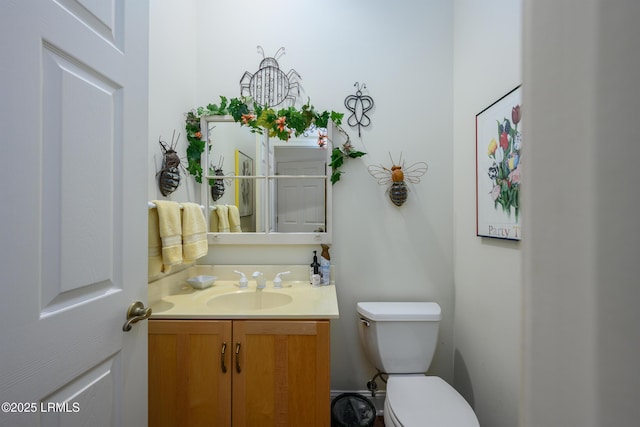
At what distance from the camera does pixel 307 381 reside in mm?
1128

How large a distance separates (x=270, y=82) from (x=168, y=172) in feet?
2.67

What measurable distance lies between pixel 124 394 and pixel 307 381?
0.64m

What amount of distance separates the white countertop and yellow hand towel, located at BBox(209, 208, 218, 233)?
0.75 feet

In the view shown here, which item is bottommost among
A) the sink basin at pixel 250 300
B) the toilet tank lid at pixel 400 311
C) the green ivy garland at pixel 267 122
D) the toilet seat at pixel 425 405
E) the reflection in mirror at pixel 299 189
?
the toilet seat at pixel 425 405

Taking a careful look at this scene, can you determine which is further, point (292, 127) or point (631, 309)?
point (292, 127)

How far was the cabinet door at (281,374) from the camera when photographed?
112 centimetres

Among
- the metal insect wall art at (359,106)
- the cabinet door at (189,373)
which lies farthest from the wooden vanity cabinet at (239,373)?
the metal insect wall art at (359,106)

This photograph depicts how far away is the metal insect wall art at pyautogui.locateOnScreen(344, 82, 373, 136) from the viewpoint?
5.49ft

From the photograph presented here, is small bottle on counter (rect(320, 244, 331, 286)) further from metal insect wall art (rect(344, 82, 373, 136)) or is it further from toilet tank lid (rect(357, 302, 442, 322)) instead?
metal insect wall art (rect(344, 82, 373, 136))

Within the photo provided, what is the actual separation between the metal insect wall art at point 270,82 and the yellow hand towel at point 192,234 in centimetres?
79

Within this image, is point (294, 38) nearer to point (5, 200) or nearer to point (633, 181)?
point (5, 200)

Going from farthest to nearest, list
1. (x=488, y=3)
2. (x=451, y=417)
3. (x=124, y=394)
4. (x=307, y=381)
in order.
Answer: (x=488, y=3), (x=307, y=381), (x=451, y=417), (x=124, y=394)

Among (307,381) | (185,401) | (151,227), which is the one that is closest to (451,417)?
(307,381)

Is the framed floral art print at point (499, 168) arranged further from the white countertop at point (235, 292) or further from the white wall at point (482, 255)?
the white countertop at point (235, 292)
